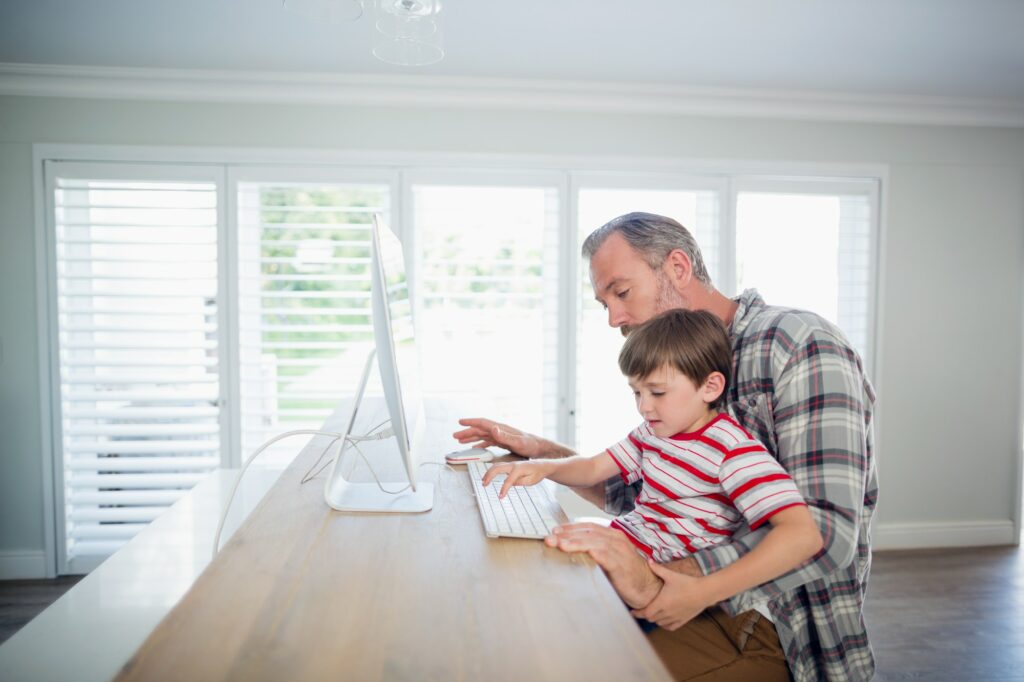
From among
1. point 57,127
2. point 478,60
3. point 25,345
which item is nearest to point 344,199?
point 478,60

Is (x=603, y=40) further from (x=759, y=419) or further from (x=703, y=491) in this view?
(x=703, y=491)

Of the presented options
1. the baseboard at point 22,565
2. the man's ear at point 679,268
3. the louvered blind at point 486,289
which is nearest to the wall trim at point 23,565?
the baseboard at point 22,565

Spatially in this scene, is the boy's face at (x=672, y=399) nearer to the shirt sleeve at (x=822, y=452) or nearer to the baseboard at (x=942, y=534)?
the shirt sleeve at (x=822, y=452)

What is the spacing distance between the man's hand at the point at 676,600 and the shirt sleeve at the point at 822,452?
0.37 feet

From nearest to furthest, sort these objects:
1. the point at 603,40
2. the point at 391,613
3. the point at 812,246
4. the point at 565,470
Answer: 1. the point at 391,613
2. the point at 565,470
3. the point at 603,40
4. the point at 812,246

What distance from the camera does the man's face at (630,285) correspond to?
150cm

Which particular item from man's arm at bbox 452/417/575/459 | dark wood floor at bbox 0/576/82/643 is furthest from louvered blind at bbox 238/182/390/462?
man's arm at bbox 452/417/575/459

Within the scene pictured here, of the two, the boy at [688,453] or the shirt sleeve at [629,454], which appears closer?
the boy at [688,453]

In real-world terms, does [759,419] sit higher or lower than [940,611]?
higher

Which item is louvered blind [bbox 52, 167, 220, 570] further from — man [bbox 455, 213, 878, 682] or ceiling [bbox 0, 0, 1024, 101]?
man [bbox 455, 213, 878, 682]

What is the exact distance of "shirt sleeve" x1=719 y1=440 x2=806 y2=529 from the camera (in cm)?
106

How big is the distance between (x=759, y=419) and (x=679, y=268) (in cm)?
40

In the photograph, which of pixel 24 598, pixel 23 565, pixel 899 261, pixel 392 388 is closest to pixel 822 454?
pixel 392 388

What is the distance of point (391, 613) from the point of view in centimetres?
79
